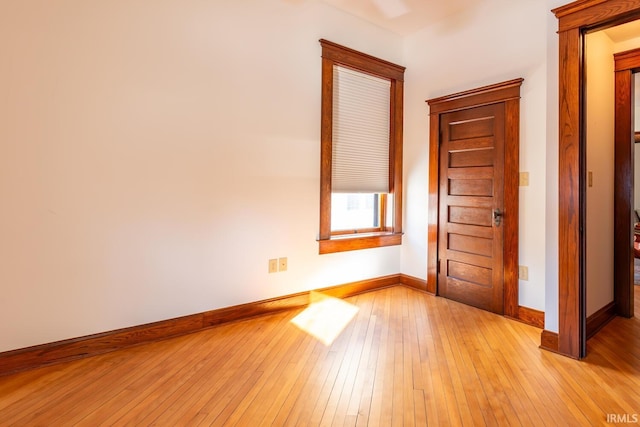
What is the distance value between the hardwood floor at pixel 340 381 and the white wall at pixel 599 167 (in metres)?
0.45

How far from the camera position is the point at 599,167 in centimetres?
284

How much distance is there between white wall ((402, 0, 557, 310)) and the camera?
2857mm

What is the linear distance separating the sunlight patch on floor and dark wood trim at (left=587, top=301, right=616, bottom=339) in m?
1.83

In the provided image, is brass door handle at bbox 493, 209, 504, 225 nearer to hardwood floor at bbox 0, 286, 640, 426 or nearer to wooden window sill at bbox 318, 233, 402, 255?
hardwood floor at bbox 0, 286, 640, 426

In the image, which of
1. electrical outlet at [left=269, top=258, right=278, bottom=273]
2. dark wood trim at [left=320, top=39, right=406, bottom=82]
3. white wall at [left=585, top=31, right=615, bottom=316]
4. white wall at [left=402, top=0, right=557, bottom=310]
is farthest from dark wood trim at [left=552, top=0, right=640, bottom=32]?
electrical outlet at [left=269, top=258, right=278, bottom=273]

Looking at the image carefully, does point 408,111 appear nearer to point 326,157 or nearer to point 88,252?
point 326,157

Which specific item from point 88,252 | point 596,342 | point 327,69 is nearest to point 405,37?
point 327,69

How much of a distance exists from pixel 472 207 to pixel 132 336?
122 inches

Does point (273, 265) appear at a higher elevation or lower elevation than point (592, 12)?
lower

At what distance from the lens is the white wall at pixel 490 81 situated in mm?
2857

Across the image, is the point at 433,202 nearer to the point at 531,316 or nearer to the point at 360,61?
the point at 531,316

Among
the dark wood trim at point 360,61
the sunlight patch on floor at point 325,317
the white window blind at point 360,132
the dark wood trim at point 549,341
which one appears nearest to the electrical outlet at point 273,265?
the sunlight patch on floor at point 325,317

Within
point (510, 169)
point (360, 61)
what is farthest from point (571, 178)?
point (360, 61)

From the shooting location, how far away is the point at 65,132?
2.16 meters
